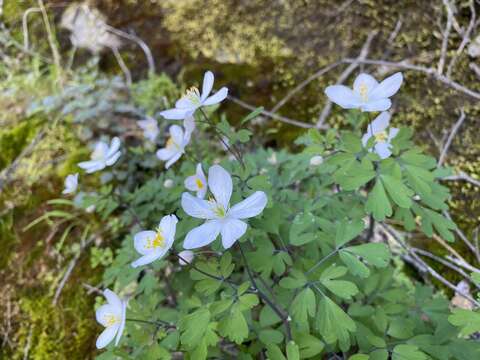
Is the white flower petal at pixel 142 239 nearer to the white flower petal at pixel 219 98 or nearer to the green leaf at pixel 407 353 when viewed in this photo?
the white flower petal at pixel 219 98

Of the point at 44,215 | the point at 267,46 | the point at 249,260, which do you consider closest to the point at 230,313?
the point at 249,260

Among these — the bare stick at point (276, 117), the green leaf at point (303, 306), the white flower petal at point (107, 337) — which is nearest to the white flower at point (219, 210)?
the green leaf at point (303, 306)

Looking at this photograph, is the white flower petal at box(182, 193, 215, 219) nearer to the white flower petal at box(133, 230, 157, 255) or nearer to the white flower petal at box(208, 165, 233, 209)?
the white flower petal at box(208, 165, 233, 209)

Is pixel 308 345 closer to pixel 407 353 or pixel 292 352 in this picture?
pixel 292 352

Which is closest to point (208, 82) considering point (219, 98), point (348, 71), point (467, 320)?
point (219, 98)

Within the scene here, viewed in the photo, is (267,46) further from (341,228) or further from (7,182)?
(341,228)
